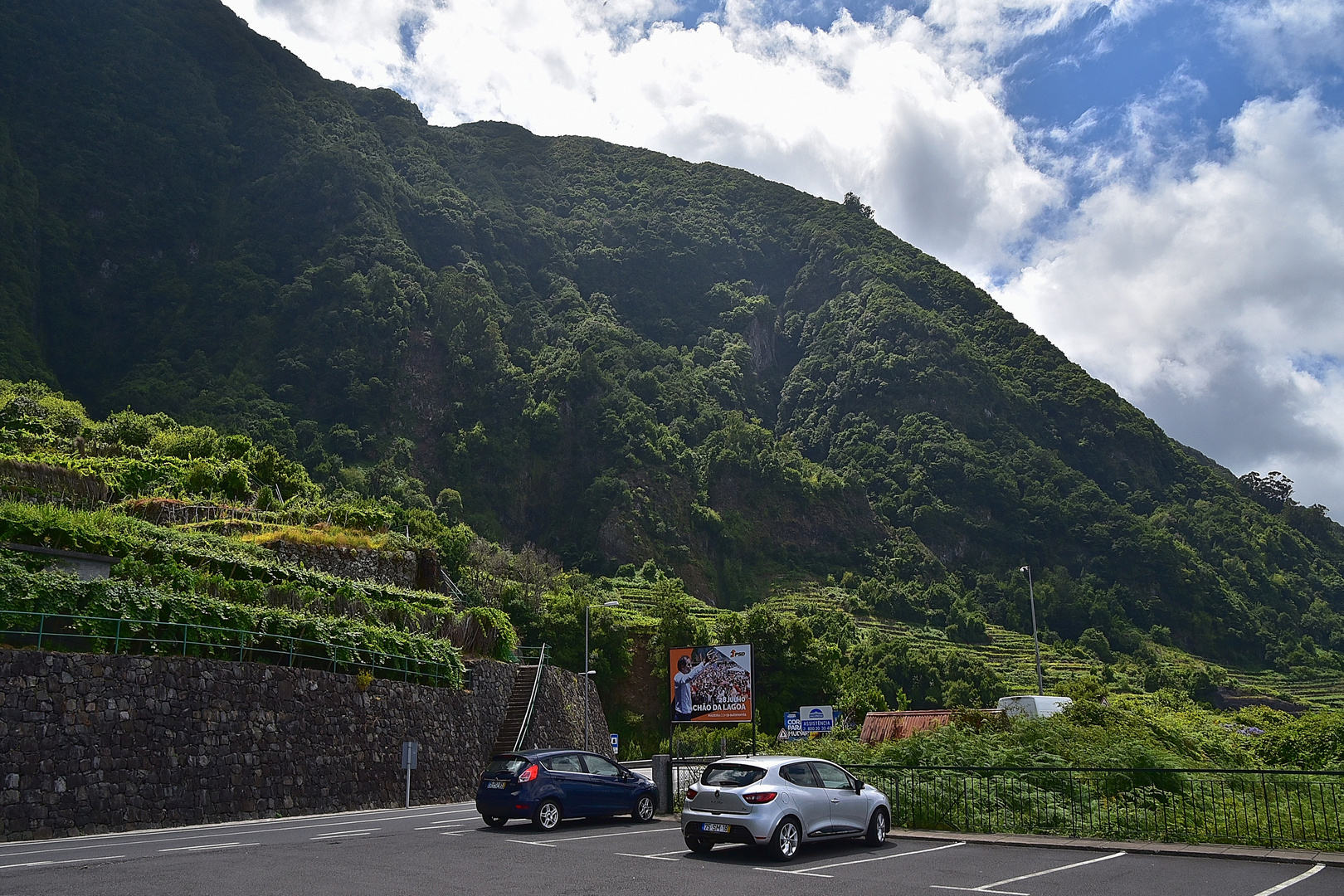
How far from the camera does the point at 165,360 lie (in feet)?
382

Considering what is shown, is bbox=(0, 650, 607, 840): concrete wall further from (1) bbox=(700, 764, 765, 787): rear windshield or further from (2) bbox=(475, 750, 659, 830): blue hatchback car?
(1) bbox=(700, 764, 765, 787): rear windshield

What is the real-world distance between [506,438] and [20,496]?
108 m

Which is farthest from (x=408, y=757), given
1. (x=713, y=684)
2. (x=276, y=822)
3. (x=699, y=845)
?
(x=699, y=845)

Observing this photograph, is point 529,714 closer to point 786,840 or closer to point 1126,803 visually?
point 786,840

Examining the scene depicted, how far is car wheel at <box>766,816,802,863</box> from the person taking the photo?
13.0 metres

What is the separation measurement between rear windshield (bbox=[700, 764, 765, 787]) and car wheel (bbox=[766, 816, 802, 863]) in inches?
27.3

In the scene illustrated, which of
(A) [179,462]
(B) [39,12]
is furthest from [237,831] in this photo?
(B) [39,12]

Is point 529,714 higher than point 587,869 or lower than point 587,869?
higher

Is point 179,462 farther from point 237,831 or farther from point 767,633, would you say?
point 767,633

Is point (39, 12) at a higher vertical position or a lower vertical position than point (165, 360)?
higher

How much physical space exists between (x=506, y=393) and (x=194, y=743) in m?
123

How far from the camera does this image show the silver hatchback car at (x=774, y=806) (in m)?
13.0

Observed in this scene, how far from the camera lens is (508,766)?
687 inches

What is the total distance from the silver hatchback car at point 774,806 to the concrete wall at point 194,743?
12.1 meters
